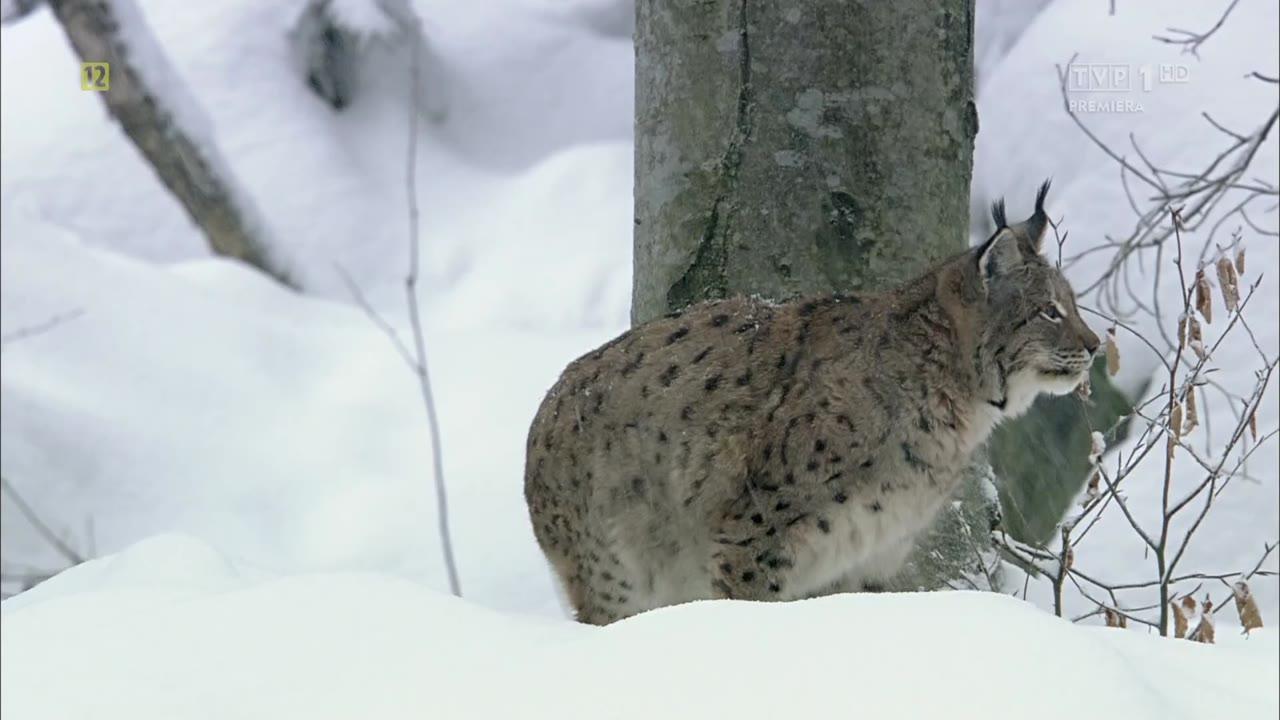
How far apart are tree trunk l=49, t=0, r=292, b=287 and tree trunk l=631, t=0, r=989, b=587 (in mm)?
6935

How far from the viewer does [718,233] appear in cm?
375

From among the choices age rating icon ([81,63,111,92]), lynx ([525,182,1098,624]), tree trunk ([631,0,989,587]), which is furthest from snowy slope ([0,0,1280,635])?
tree trunk ([631,0,989,587])

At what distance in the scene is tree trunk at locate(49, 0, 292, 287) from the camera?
9703 millimetres

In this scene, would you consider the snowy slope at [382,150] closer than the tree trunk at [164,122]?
No

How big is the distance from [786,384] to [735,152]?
0.61 metres

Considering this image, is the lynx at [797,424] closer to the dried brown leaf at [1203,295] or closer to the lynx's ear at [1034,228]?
the lynx's ear at [1034,228]

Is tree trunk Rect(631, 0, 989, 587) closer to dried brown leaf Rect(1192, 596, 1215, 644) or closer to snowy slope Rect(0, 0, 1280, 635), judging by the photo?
dried brown leaf Rect(1192, 596, 1215, 644)

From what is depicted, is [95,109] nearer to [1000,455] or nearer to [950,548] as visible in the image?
[1000,455]

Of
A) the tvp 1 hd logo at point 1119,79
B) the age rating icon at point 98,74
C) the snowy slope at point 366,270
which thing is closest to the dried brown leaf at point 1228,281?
the tvp 1 hd logo at point 1119,79

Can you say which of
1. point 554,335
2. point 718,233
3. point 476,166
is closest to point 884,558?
point 718,233

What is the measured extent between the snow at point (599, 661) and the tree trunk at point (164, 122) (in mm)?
7830

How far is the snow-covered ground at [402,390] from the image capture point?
2137mm

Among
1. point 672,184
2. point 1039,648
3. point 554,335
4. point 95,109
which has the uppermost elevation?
point 672,184

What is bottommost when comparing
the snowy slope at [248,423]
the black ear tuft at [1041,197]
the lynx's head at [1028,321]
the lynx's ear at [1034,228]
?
the snowy slope at [248,423]
